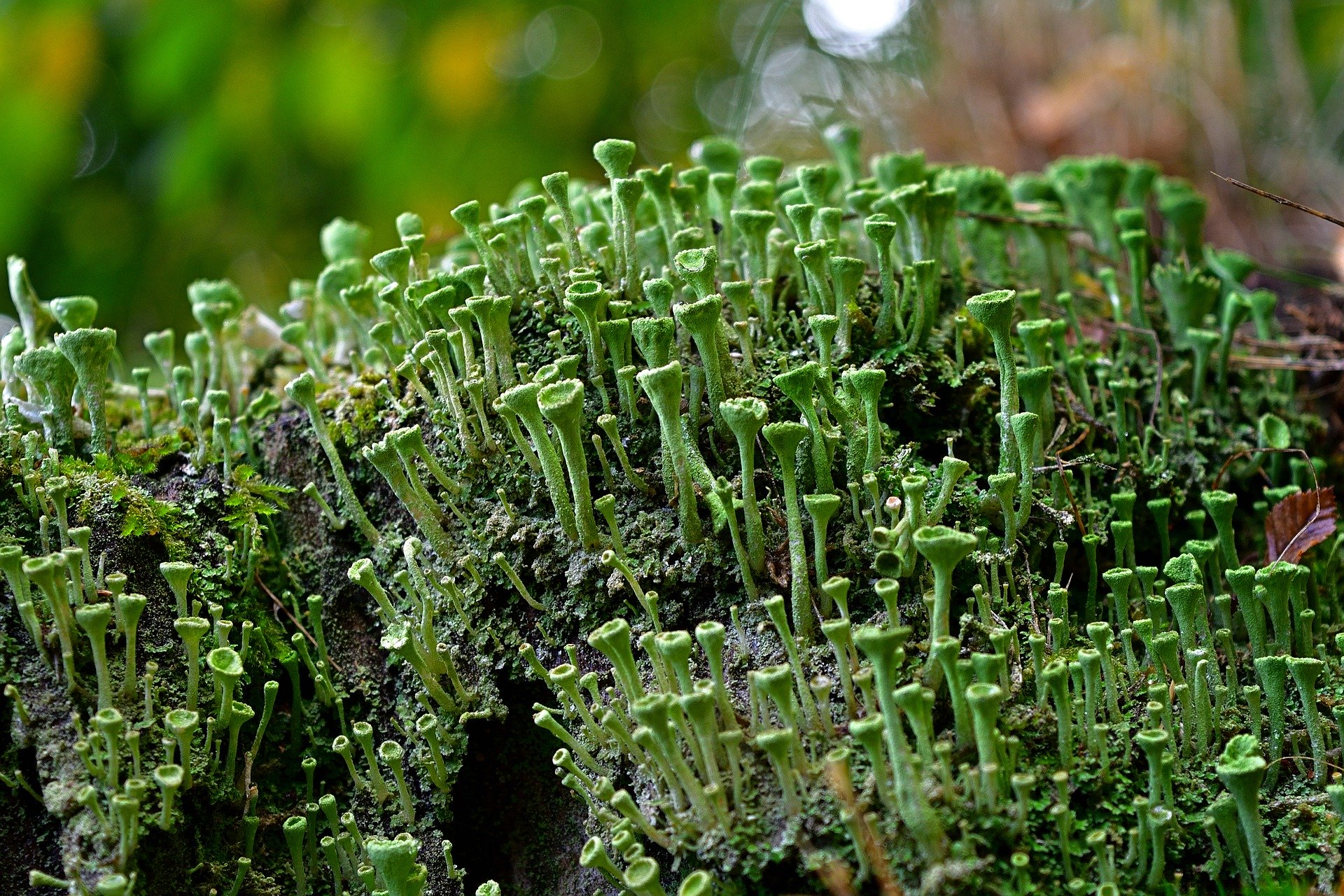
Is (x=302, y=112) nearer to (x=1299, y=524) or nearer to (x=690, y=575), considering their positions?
(x=690, y=575)

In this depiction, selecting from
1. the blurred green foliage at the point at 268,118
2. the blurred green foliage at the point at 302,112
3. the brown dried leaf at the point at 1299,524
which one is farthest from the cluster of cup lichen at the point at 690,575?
the blurred green foliage at the point at 268,118

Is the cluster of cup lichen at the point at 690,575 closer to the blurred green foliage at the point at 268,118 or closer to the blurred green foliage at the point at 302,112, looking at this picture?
the blurred green foliage at the point at 302,112

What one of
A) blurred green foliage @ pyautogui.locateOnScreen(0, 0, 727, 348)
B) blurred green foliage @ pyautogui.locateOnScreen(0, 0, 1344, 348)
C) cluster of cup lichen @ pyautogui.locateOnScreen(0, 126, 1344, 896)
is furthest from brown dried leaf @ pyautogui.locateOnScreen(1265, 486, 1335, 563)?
blurred green foliage @ pyautogui.locateOnScreen(0, 0, 727, 348)

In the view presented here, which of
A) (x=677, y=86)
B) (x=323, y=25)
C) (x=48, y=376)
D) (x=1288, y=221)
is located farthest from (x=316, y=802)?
(x=677, y=86)

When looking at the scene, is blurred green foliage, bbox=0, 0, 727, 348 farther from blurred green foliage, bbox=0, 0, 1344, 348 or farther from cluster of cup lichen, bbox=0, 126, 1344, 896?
cluster of cup lichen, bbox=0, 126, 1344, 896

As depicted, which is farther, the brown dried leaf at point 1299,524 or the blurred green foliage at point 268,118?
the blurred green foliage at point 268,118
